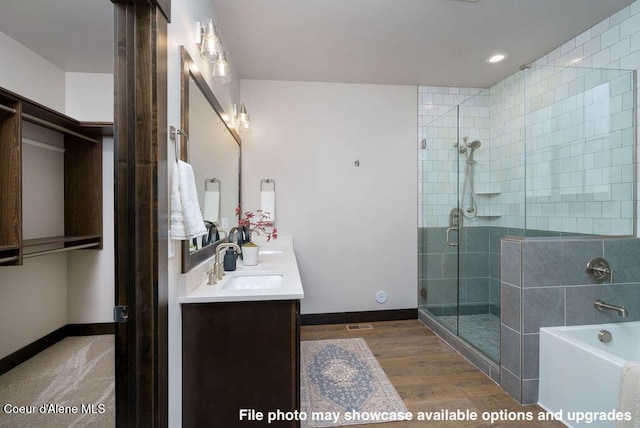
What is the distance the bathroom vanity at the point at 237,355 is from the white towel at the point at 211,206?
0.52m

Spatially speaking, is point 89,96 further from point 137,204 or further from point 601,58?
point 601,58

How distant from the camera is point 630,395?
1.24 meters

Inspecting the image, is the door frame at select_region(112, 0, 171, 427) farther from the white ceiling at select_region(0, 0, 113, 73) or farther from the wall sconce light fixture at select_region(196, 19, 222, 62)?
the wall sconce light fixture at select_region(196, 19, 222, 62)

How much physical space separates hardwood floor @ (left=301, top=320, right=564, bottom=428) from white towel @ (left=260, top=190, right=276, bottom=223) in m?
1.24

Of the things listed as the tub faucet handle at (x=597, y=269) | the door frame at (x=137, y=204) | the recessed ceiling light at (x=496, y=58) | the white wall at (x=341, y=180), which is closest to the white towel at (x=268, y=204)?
the white wall at (x=341, y=180)

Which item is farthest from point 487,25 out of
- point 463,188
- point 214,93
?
point 214,93

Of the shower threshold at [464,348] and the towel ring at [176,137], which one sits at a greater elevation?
the towel ring at [176,137]

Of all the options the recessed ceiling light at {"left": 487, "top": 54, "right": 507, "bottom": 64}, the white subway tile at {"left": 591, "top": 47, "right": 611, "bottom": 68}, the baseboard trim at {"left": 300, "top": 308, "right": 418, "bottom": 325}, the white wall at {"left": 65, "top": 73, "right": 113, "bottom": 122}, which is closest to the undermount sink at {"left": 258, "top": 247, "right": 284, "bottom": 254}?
the baseboard trim at {"left": 300, "top": 308, "right": 418, "bottom": 325}

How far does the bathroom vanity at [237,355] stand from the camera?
54.4 inches

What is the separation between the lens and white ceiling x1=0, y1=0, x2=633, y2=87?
6.48ft

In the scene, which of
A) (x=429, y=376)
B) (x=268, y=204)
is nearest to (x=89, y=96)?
(x=268, y=204)

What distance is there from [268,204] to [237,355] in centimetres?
179

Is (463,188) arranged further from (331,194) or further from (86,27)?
(86,27)

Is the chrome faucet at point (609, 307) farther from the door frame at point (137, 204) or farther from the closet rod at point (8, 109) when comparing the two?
the closet rod at point (8, 109)
